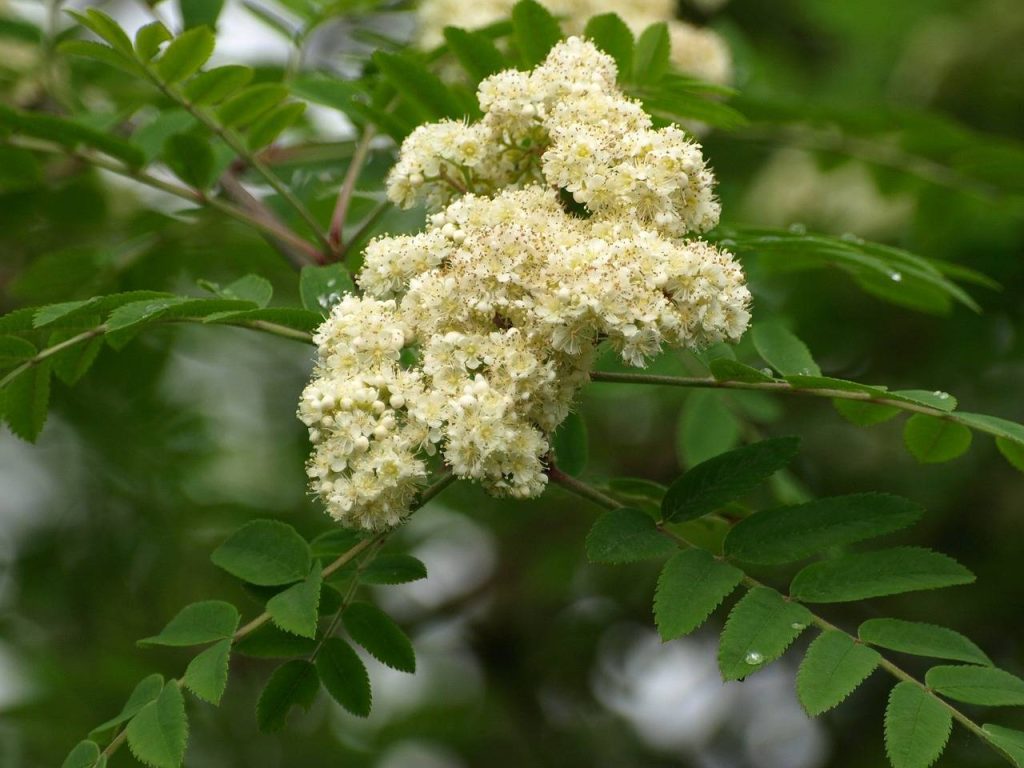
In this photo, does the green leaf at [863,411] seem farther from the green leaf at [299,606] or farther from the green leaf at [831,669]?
the green leaf at [299,606]

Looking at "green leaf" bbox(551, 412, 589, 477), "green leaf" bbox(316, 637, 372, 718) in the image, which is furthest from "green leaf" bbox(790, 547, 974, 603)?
"green leaf" bbox(316, 637, 372, 718)

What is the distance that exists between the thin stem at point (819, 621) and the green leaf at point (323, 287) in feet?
1.59

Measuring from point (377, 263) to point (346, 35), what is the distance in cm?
168

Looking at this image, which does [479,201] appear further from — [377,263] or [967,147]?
[967,147]

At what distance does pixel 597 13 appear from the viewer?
9.66ft

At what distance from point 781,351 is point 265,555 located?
95 centimetres

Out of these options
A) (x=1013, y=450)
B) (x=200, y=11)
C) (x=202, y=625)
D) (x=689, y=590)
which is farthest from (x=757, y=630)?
(x=200, y=11)

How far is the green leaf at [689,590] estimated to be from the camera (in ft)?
5.77

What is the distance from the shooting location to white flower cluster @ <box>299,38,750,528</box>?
1750 millimetres

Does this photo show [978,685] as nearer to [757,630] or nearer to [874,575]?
[874,575]

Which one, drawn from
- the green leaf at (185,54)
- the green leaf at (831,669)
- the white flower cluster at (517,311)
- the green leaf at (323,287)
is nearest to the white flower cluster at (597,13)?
the green leaf at (185,54)

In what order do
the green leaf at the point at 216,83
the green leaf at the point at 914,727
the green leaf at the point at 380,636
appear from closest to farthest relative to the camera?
the green leaf at the point at 914,727 → the green leaf at the point at 380,636 → the green leaf at the point at 216,83

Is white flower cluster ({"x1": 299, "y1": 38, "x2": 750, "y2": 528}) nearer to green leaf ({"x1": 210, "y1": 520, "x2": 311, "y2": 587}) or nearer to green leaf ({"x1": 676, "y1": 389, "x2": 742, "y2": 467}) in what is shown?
green leaf ({"x1": 210, "y1": 520, "x2": 311, "y2": 587})

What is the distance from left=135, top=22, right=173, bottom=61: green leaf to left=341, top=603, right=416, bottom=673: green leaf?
45.0 inches
